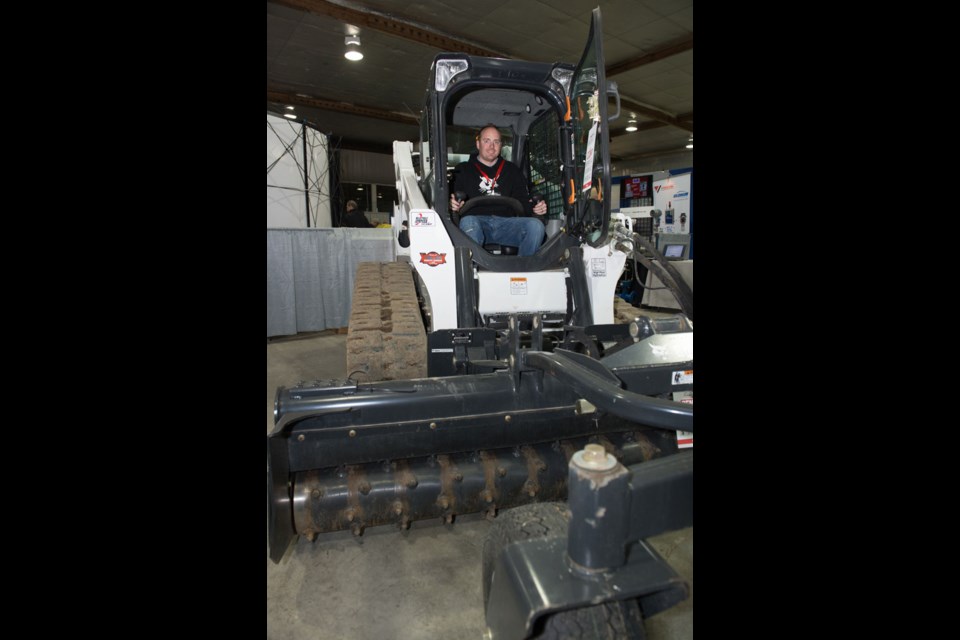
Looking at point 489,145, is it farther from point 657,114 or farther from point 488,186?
point 657,114

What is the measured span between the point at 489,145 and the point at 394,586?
Result: 3660 mm

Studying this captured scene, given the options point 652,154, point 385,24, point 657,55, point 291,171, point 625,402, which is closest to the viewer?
point 625,402

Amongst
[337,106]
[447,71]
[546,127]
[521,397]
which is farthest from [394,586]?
[337,106]

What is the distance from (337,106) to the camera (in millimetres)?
11758

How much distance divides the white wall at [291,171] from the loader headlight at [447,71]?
219 inches

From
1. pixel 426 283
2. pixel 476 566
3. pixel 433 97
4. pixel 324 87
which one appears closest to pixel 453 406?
pixel 476 566

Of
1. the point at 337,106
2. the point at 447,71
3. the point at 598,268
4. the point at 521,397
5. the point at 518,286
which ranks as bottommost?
the point at 521,397

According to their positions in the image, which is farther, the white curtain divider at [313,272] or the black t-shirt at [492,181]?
the white curtain divider at [313,272]

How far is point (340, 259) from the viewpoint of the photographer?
8031 millimetres

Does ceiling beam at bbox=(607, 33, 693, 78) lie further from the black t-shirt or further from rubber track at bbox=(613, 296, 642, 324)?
rubber track at bbox=(613, 296, 642, 324)

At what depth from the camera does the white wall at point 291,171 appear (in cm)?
864

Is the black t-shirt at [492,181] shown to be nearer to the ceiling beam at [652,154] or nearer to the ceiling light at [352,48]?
the ceiling light at [352,48]

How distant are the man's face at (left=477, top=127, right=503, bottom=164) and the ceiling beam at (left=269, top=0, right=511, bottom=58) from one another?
159 inches

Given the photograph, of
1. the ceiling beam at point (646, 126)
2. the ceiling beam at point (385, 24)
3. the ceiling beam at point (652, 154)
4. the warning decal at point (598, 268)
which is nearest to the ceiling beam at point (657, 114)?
the ceiling beam at point (646, 126)
